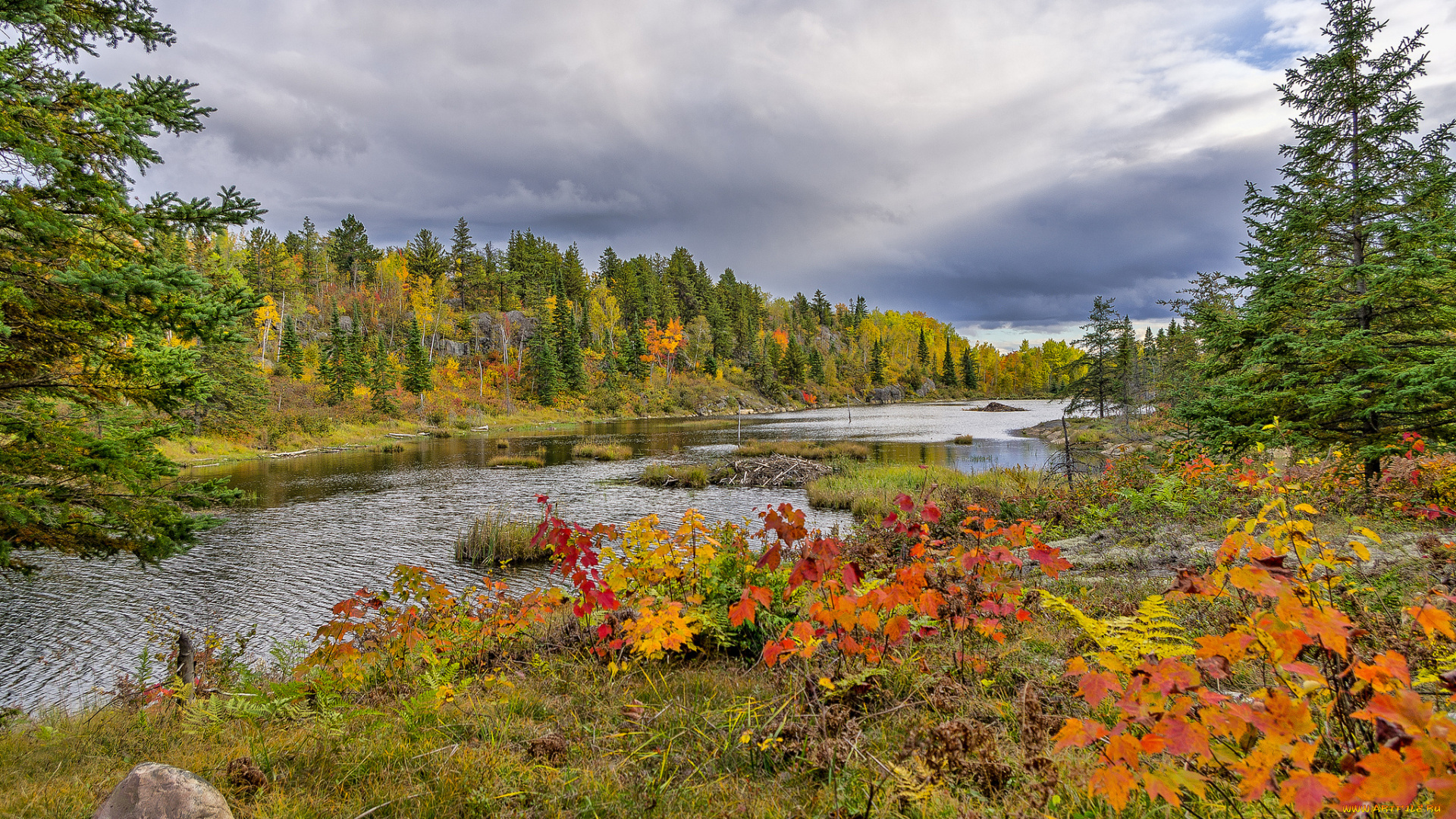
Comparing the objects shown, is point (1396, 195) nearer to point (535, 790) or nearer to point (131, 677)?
point (535, 790)

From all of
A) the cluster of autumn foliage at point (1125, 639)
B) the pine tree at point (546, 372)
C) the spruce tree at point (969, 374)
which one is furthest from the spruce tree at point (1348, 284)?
the spruce tree at point (969, 374)

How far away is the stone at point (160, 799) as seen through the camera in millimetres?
2557

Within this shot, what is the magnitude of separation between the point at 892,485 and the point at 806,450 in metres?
10.6

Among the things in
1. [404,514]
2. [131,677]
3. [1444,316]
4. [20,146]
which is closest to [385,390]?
[404,514]

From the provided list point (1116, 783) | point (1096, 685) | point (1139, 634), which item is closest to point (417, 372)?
point (1139, 634)

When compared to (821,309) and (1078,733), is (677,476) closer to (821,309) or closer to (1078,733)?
(1078,733)

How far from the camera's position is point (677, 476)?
74.4 ft

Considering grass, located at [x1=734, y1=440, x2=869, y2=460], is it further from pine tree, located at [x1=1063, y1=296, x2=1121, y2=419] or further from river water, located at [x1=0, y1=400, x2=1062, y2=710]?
pine tree, located at [x1=1063, y1=296, x2=1121, y2=419]

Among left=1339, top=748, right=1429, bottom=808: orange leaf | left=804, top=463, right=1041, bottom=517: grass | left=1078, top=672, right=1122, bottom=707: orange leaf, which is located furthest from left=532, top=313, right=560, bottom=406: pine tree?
left=1339, top=748, right=1429, bottom=808: orange leaf

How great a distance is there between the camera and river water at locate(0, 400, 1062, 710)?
8531 millimetres

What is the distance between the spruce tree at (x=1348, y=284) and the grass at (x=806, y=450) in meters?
18.0

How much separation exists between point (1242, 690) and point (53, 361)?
32.2 feet

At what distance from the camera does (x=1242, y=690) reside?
3.39 meters

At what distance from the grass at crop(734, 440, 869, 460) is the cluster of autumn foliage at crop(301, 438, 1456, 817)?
2044cm
